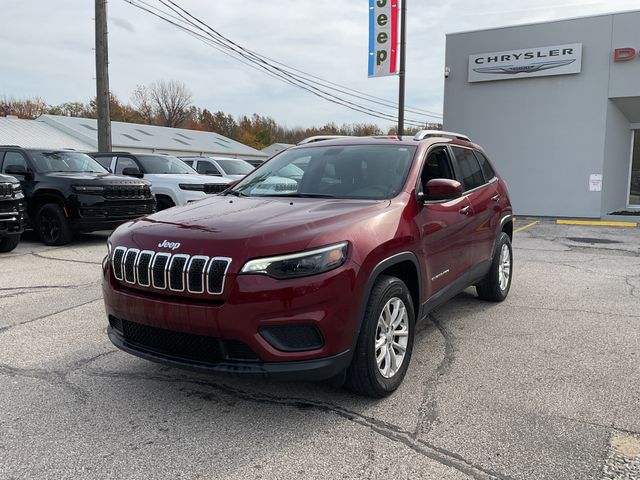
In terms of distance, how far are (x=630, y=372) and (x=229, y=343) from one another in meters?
2.97

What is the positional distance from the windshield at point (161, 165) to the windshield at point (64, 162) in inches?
65.9

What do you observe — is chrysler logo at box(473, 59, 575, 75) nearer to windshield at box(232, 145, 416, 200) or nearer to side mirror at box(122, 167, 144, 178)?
side mirror at box(122, 167, 144, 178)

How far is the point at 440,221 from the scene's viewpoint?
4137 millimetres

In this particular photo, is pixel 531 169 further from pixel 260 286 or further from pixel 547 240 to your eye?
pixel 260 286

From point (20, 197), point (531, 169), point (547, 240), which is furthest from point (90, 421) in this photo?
point (531, 169)

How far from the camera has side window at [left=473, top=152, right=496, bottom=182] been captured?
5734mm

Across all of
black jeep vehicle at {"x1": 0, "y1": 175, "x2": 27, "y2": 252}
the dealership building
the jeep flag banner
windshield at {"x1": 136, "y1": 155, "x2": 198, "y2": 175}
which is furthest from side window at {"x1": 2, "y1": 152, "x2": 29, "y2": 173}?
the dealership building

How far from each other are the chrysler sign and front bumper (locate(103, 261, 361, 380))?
15.8 metres

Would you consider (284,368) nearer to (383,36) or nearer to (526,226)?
(526,226)

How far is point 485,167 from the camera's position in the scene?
5.84 m

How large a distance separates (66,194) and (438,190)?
7785 millimetres

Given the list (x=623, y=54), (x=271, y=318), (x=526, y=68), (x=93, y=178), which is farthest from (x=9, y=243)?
(x=623, y=54)

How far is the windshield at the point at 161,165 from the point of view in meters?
12.5

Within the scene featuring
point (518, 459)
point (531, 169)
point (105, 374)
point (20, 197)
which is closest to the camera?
point (518, 459)
